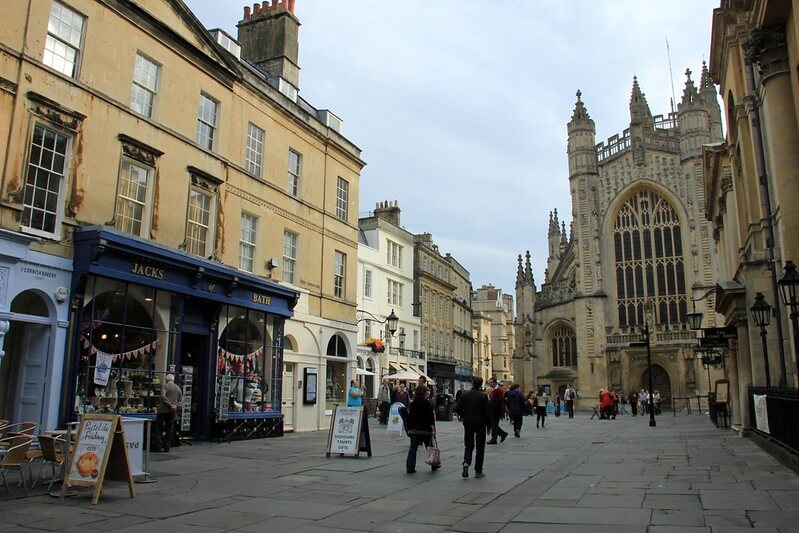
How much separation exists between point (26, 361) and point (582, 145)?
48453 mm

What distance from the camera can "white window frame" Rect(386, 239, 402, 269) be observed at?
40.4 m

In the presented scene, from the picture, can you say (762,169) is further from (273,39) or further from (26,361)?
(26,361)

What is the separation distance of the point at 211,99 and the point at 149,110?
264 cm

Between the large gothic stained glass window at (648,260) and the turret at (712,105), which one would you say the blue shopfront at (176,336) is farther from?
the turret at (712,105)

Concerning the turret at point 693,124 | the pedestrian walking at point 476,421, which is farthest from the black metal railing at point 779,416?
the turret at point 693,124

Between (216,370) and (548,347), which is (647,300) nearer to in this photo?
(548,347)

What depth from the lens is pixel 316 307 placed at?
22109 mm

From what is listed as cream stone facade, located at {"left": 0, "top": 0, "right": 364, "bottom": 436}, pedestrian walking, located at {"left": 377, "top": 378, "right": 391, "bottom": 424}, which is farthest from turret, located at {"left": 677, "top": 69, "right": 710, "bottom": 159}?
pedestrian walking, located at {"left": 377, "top": 378, "right": 391, "bottom": 424}

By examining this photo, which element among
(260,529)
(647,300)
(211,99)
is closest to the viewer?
(260,529)

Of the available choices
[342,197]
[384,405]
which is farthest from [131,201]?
[384,405]

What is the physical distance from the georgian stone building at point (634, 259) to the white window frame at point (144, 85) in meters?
38.8

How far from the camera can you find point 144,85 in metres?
15.8

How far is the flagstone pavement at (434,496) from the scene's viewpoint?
7.01 metres

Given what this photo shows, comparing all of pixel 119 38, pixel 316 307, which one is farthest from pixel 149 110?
pixel 316 307
